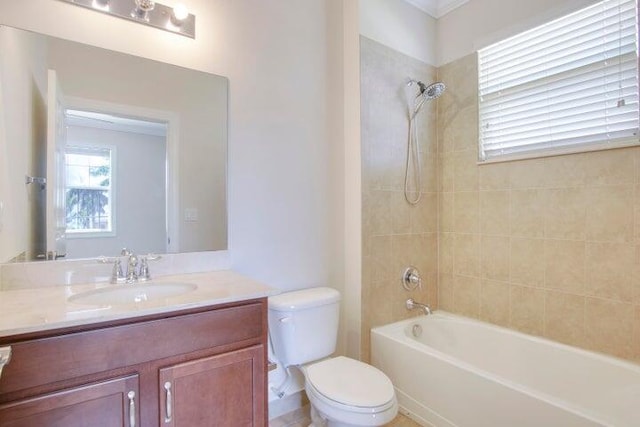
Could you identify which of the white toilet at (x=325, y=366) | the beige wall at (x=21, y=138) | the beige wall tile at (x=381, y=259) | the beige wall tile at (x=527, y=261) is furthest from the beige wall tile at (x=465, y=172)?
the beige wall at (x=21, y=138)

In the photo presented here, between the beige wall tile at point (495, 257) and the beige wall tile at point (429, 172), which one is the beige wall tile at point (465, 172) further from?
the beige wall tile at point (495, 257)

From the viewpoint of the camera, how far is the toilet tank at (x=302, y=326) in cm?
172

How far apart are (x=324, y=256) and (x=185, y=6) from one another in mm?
1552

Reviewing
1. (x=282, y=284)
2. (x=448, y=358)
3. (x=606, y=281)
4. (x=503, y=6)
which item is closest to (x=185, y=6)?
(x=282, y=284)

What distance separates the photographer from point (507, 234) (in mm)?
2186

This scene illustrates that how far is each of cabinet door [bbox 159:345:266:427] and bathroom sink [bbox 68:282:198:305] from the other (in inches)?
11.9

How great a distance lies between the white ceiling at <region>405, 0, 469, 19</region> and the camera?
7.90 ft

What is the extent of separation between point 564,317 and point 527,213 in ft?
2.05

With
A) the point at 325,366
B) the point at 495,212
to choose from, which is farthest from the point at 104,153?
the point at 495,212

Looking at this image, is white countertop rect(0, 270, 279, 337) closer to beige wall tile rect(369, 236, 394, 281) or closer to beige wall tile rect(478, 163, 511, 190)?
→ beige wall tile rect(369, 236, 394, 281)

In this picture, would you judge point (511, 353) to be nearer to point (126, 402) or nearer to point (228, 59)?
point (126, 402)

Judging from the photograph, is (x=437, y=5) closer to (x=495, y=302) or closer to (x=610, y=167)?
(x=610, y=167)

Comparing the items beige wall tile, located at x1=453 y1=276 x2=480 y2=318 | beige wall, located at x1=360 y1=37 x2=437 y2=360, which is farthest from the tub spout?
beige wall tile, located at x1=453 y1=276 x2=480 y2=318

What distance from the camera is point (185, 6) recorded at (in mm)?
1645
